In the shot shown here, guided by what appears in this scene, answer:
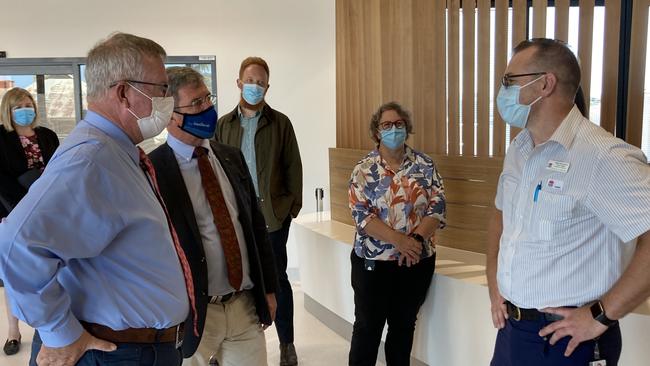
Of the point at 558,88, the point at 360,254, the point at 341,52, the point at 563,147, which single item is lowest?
the point at 360,254

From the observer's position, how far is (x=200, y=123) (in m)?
2.01

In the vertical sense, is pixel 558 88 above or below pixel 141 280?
above

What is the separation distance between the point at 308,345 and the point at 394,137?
173cm

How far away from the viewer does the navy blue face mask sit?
199 cm

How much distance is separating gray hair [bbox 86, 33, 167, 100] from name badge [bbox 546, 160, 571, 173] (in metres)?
1.19

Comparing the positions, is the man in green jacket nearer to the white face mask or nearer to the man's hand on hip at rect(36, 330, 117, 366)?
the white face mask

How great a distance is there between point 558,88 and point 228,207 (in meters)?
1.21

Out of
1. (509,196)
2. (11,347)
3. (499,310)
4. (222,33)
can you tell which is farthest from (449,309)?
(222,33)

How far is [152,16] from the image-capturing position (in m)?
5.16

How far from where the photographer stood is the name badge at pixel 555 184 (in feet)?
5.05

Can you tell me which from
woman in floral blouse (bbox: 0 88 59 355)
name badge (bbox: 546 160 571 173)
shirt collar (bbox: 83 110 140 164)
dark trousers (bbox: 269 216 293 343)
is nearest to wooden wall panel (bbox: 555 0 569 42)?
name badge (bbox: 546 160 571 173)

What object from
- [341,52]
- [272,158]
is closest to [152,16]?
[341,52]

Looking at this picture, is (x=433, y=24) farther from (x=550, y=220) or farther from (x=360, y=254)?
(x=550, y=220)

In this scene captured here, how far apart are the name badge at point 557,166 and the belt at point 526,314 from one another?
0.42m
